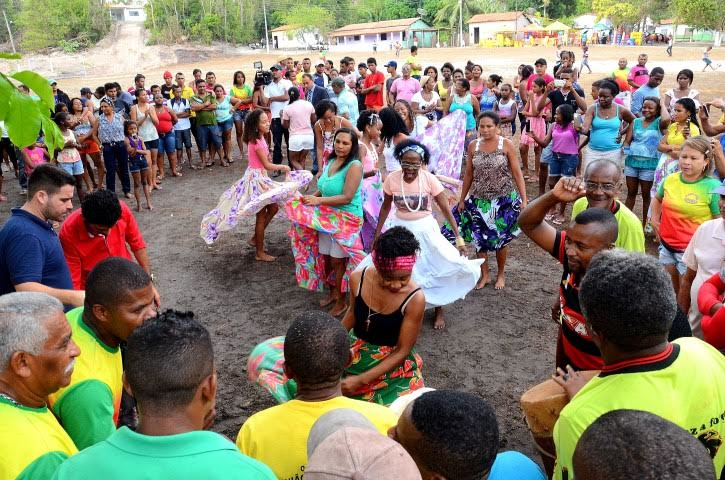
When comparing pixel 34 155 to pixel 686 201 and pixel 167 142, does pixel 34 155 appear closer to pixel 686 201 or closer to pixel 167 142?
pixel 167 142

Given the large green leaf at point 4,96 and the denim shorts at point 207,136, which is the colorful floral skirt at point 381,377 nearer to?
the large green leaf at point 4,96

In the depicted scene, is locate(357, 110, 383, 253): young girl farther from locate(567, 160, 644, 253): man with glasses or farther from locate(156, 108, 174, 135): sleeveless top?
locate(156, 108, 174, 135): sleeveless top

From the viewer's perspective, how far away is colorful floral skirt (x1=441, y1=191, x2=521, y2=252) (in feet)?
20.0

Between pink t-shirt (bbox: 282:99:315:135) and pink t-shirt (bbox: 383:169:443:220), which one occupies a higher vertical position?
pink t-shirt (bbox: 282:99:315:135)

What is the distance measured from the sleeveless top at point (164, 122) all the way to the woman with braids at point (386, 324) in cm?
865

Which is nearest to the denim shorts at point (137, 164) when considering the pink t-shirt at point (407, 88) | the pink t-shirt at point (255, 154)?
the pink t-shirt at point (255, 154)

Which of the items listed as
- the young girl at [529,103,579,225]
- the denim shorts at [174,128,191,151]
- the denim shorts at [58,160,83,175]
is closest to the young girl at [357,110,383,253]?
the young girl at [529,103,579,225]

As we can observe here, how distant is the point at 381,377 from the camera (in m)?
3.41

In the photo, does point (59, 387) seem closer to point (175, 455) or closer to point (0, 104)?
point (175, 455)

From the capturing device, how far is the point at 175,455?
152 centimetres

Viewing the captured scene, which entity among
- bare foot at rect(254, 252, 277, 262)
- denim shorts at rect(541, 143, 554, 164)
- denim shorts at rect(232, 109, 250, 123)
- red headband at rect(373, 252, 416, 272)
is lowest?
bare foot at rect(254, 252, 277, 262)

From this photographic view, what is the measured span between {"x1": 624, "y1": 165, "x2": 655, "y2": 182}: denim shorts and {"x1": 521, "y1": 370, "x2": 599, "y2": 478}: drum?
5.80m

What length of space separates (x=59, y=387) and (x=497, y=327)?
14.1 ft

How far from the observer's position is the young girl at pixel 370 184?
662 cm
